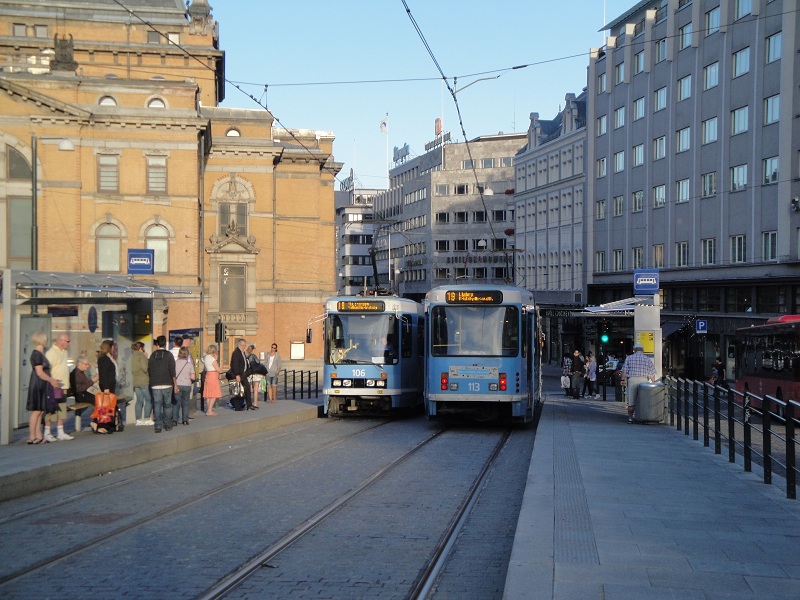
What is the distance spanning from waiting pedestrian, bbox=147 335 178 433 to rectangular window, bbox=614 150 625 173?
51568mm

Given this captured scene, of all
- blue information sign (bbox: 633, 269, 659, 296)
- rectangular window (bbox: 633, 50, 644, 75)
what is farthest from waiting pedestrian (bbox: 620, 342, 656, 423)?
rectangular window (bbox: 633, 50, 644, 75)

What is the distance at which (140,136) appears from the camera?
5484cm

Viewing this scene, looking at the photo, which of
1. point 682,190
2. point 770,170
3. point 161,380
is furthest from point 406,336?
point 682,190

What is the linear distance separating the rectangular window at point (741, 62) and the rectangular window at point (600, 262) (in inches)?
765

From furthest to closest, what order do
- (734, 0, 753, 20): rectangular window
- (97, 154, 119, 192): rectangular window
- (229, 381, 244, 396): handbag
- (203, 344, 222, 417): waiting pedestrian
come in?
(97, 154, 119, 192): rectangular window, (734, 0, 753, 20): rectangular window, (229, 381, 244, 396): handbag, (203, 344, 222, 417): waiting pedestrian

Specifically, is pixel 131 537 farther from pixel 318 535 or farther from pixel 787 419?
pixel 787 419

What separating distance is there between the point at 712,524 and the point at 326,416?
19.5 meters

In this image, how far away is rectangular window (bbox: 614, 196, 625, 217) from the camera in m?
66.9

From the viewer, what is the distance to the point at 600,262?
7044 cm

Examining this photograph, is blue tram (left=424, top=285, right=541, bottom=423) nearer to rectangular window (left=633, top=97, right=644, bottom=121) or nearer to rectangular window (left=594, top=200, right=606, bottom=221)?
rectangular window (left=633, top=97, right=644, bottom=121)

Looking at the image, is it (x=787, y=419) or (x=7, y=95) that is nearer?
(x=787, y=419)

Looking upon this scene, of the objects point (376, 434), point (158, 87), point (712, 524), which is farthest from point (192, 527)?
point (158, 87)

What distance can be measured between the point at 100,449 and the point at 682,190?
4794 centimetres

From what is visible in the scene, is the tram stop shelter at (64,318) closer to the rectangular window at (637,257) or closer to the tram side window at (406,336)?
the tram side window at (406,336)
